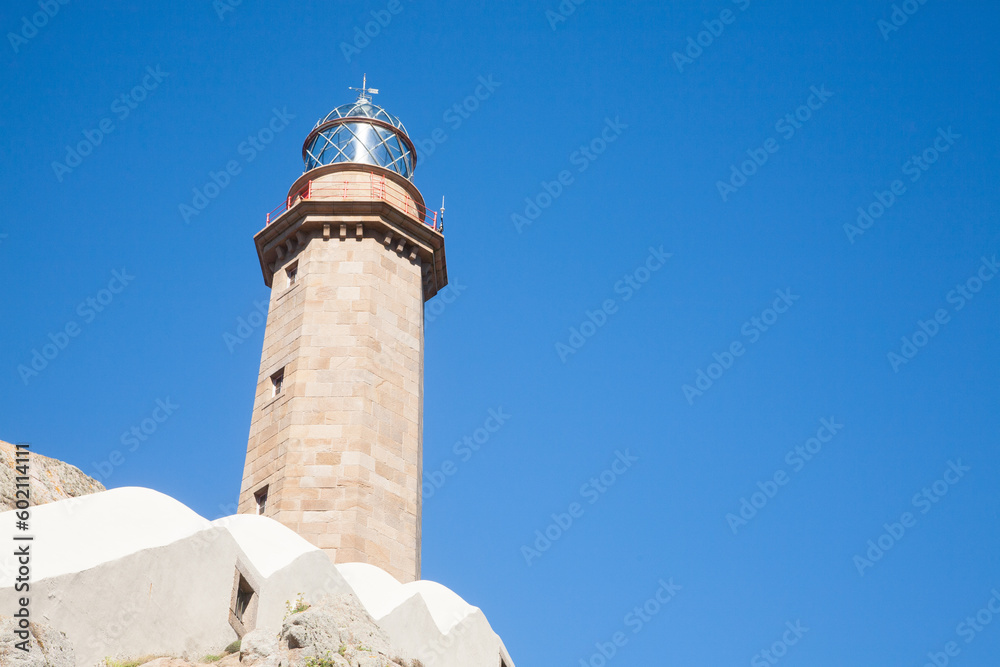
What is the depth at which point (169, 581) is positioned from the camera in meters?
18.4

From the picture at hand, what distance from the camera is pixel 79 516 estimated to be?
18234mm

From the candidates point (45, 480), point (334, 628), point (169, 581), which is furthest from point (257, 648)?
point (45, 480)

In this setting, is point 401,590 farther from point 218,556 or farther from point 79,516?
point 79,516

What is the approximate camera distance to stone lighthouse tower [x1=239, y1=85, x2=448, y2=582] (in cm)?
2752

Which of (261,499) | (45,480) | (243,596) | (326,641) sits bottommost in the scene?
(326,641)

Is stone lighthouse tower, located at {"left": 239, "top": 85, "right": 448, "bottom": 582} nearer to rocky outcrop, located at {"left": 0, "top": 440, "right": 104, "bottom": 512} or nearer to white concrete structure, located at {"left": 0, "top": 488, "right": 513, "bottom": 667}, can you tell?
white concrete structure, located at {"left": 0, "top": 488, "right": 513, "bottom": 667}

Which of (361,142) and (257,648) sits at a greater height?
(361,142)

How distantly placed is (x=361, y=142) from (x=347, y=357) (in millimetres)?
8977

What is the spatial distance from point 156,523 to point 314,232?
1502 cm

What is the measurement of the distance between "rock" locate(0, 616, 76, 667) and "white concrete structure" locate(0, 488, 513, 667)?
18 centimetres

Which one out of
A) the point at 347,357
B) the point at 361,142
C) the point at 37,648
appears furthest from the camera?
the point at 361,142

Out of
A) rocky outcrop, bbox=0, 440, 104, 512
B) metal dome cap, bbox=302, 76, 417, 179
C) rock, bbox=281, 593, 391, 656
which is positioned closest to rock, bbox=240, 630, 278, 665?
rock, bbox=281, 593, 391, 656

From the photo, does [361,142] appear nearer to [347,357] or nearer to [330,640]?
[347,357]

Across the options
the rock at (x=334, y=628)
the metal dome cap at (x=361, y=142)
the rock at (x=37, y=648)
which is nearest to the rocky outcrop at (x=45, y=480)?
the rock at (x=37, y=648)
